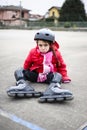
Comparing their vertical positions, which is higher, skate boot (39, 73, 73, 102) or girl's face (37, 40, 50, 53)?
girl's face (37, 40, 50, 53)

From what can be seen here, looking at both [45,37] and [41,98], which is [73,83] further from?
[41,98]

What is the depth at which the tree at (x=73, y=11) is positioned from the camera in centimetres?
5616

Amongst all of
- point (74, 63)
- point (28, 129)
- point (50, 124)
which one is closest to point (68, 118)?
point (50, 124)

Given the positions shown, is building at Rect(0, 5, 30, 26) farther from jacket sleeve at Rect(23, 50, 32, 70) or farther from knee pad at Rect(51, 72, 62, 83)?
knee pad at Rect(51, 72, 62, 83)

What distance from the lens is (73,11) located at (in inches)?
2211

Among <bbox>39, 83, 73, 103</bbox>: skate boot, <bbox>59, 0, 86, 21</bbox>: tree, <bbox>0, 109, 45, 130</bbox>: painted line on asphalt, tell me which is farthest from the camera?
<bbox>59, 0, 86, 21</bbox>: tree

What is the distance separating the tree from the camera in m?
56.2

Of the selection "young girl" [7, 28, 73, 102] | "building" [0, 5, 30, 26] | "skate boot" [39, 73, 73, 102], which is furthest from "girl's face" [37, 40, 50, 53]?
"building" [0, 5, 30, 26]

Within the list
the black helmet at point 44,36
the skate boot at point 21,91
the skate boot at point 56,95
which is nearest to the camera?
the skate boot at point 56,95

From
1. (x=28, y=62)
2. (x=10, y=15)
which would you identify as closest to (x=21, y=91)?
(x=28, y=62)

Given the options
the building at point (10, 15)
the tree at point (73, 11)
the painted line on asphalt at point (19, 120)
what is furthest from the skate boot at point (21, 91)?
the building at point (10, 15)

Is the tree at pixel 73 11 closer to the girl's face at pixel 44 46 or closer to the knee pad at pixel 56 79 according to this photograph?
the girl's face at pixel 44 46

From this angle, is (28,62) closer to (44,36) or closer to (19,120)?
(44,36)

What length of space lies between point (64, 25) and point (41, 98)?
151 feet
